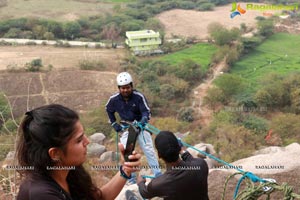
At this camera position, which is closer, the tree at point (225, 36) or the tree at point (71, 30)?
the tree at point (225, 36)

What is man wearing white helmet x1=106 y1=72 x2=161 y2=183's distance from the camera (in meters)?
4.34

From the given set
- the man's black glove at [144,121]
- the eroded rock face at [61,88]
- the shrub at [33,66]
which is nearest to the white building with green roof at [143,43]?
the eroded rock face at [61,88]

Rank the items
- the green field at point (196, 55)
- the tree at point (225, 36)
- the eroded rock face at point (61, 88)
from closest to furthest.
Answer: the eroded rock face at point (61, 88), the green field at point (196, 55), the tree at point (225, 36)

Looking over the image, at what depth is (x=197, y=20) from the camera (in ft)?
132

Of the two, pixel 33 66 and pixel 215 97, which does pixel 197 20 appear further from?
pixel 215 97

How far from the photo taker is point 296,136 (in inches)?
513

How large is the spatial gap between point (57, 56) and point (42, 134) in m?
28.5

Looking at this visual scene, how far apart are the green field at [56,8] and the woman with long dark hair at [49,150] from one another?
3814cm

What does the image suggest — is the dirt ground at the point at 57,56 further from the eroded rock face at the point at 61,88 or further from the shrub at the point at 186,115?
the shrub at the point at 186,115

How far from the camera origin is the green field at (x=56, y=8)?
38125mm

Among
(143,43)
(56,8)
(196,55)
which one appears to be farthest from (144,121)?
(56,8)

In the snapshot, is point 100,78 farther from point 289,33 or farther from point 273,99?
point 289,33

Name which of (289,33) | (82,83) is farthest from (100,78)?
(289,33)

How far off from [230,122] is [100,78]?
11261 mm
